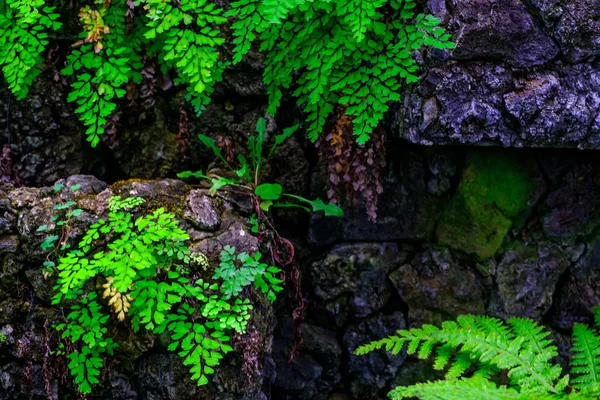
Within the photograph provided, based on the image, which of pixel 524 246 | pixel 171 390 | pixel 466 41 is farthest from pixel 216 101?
pixel 524 246

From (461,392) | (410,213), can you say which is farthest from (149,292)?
(410,213)

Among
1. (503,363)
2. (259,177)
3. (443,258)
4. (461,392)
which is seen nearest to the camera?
(461,392)

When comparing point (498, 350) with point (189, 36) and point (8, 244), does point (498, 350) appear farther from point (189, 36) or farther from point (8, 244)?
point (8, 244)

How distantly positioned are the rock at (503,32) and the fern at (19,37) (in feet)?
8.73

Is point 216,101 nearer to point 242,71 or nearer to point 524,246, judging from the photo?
point 242,71

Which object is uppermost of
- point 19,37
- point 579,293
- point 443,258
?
point 19,37

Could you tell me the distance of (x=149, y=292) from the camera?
3.01 meters

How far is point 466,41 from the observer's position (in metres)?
3.38

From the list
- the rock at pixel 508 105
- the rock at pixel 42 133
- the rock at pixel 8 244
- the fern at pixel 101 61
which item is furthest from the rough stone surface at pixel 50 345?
the rock at pixel 508 105

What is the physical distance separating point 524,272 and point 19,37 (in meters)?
4.01

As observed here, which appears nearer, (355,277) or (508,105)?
(508,105)

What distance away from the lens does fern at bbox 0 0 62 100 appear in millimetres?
3398

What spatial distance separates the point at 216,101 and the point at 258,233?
1218 millimetres

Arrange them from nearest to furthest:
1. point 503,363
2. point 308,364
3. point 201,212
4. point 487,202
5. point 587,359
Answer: point 503,363 < point 587,359 < point 201,212 < point 487,202 < point 308,364
